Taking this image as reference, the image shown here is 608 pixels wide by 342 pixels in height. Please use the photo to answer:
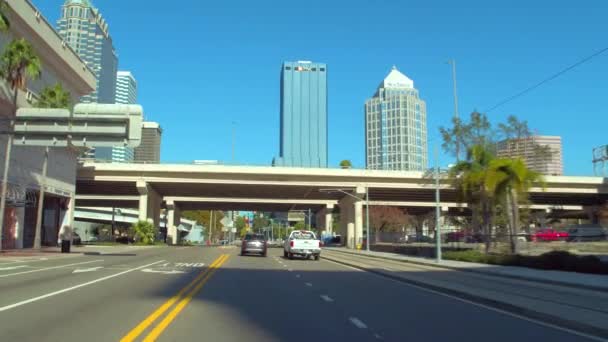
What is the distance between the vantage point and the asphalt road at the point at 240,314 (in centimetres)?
870

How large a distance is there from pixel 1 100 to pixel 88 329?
34.5 metres

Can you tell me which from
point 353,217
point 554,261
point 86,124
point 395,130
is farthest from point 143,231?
point 554,261

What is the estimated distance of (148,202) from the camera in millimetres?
67500

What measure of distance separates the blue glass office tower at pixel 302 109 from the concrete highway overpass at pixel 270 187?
9585 centimetres

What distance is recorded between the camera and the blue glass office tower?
17888 centimetres

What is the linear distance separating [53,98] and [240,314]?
122 feet

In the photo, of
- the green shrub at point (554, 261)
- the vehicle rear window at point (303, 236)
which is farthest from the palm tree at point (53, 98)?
the green shrub at point (554, 261)

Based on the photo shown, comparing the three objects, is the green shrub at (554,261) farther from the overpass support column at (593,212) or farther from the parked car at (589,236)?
the overpass support column at (593,212)

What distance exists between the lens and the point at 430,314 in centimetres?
1148

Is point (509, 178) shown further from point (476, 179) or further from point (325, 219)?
point (325, 219)

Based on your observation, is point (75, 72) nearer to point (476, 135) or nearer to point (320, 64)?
point (476, 135)

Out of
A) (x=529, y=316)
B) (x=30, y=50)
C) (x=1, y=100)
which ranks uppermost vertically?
(x=30, y=50)

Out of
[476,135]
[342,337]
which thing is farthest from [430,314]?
[476,135]

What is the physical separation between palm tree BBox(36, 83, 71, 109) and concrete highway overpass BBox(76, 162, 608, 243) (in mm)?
19498
